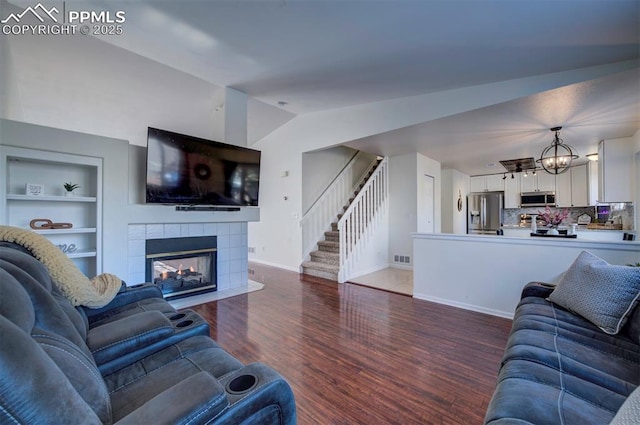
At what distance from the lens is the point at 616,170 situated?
4.28m

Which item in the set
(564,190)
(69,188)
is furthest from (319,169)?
(564,190)

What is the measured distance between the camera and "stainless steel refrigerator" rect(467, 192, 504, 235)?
7.56m

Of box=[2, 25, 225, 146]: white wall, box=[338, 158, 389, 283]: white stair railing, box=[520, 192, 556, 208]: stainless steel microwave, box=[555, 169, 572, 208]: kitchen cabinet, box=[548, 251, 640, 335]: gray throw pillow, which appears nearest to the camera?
box=[548, 251, 640, 335]: gray throw pillow

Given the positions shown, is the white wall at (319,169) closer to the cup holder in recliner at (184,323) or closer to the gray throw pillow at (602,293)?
the cup holder in recliner at (184,323)

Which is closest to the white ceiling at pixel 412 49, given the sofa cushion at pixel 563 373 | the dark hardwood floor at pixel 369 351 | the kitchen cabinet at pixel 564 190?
the sofa cushion at pixel 563 373

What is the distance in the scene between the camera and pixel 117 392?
1.15m

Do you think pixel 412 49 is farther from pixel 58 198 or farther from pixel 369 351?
pixel 58 198

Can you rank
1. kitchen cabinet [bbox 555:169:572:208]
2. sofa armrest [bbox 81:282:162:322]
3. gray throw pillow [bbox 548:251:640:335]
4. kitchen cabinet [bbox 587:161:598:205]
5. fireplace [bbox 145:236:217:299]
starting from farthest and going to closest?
kitchen cabinet [bbox 555:169:572:208], kitchen cabinet [bbox 587:161:598:205], fireplace [bbox 145:236:217:299], sofa armrest [bbox 81:282:162:322], gray throw pillow [bbox 548:251:640:335]

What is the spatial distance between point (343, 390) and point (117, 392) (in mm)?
1307

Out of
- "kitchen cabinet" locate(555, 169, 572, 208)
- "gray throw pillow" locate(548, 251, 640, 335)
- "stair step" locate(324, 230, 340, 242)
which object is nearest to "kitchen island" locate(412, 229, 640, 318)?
"gray throw pillow" locate(548, 251, 640, 335)

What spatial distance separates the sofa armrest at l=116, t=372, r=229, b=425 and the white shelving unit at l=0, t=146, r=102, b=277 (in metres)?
2.83

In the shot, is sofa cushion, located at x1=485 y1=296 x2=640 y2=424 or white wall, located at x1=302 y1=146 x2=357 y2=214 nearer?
sofa cushion, located at x1=485 y1=296 x2=640 y2=424

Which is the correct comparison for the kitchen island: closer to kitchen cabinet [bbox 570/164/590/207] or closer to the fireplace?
the fireplace

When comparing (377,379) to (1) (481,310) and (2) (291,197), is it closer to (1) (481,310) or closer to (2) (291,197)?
(1) (481,310)
